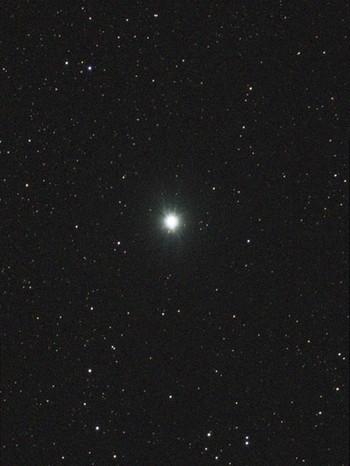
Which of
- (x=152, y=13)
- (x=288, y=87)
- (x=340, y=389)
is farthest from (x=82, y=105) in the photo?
(x=340, y=389)

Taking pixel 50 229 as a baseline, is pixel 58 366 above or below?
below

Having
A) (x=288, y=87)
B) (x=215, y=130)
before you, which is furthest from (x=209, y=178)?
(x=288, y=87)

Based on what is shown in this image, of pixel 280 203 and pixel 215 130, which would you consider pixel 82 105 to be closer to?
pixel 215 130

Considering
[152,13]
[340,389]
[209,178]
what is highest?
[152,13]

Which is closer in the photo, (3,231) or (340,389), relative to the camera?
(3,231)

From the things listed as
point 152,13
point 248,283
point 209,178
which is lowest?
point 248,283

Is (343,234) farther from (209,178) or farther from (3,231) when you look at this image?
(3,231)
